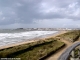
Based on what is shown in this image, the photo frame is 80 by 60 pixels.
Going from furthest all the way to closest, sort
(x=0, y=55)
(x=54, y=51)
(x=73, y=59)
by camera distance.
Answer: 1. (x=54, y=51)
2. (x=0, y=55)
3. (x=73, y=59)

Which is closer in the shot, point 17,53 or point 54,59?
point 54,59

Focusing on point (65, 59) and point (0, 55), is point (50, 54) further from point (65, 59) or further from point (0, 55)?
point (65, 59)

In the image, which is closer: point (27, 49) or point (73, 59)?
point (73, 59)

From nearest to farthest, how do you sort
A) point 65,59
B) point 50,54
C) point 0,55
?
point 65,59 < point 0,55 < point 50,54

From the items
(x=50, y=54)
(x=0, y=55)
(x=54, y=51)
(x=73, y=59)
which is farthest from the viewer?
(x=54, y=51)

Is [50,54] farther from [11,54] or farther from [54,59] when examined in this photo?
[11,54]

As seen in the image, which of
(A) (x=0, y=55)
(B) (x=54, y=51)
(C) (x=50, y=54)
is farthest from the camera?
(B) (x=54, y=51)

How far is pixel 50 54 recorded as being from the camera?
28.1 metres

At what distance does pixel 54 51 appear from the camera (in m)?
30.6

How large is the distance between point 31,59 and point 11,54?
14.2 feet

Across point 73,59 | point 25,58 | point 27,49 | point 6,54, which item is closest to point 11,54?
point 6,54

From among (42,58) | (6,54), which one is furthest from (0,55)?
(42,58)

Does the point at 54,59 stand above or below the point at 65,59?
below

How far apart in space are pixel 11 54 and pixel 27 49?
547cm
